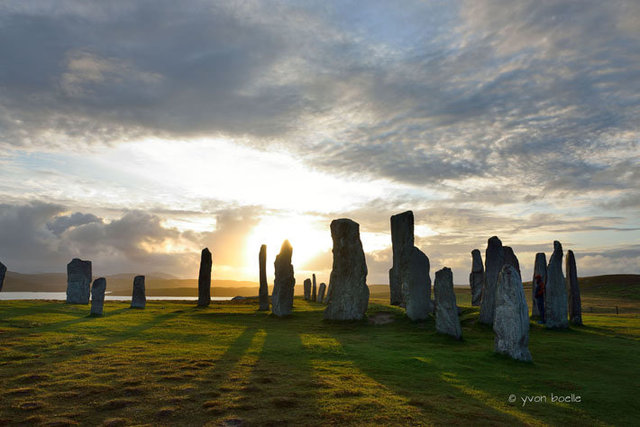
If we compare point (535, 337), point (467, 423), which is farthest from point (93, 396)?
point (535, 337)

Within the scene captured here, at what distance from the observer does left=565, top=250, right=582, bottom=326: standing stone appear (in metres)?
22.0

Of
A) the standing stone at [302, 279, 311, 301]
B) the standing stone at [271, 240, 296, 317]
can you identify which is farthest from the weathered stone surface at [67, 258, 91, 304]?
the standing stone at [302, 279, 311, 301]

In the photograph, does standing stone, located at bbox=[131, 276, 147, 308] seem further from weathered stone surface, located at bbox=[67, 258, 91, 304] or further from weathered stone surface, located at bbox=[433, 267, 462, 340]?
weathered stone surface, located at bbox=[433, 267, 462, 340]

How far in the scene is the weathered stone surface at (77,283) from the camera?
33.5 metres

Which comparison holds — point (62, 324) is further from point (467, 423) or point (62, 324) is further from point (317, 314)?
point (467, 423)

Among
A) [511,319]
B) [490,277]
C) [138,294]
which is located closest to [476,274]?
[490,277]

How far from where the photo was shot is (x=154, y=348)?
1451cm

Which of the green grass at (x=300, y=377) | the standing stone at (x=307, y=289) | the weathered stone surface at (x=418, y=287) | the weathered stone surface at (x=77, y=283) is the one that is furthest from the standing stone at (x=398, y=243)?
the weathered stone surface at (x=77, y=283)

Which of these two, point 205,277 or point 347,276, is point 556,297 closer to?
point 347,276

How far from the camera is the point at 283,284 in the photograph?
2588 cm

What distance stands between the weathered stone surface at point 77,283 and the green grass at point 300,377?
1538 cm

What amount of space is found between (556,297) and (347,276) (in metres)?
10.3

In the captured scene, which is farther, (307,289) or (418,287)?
(307,289)

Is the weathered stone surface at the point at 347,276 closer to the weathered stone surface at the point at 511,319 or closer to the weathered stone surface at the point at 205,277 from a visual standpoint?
the weathered stone surface at the point at 511,319
